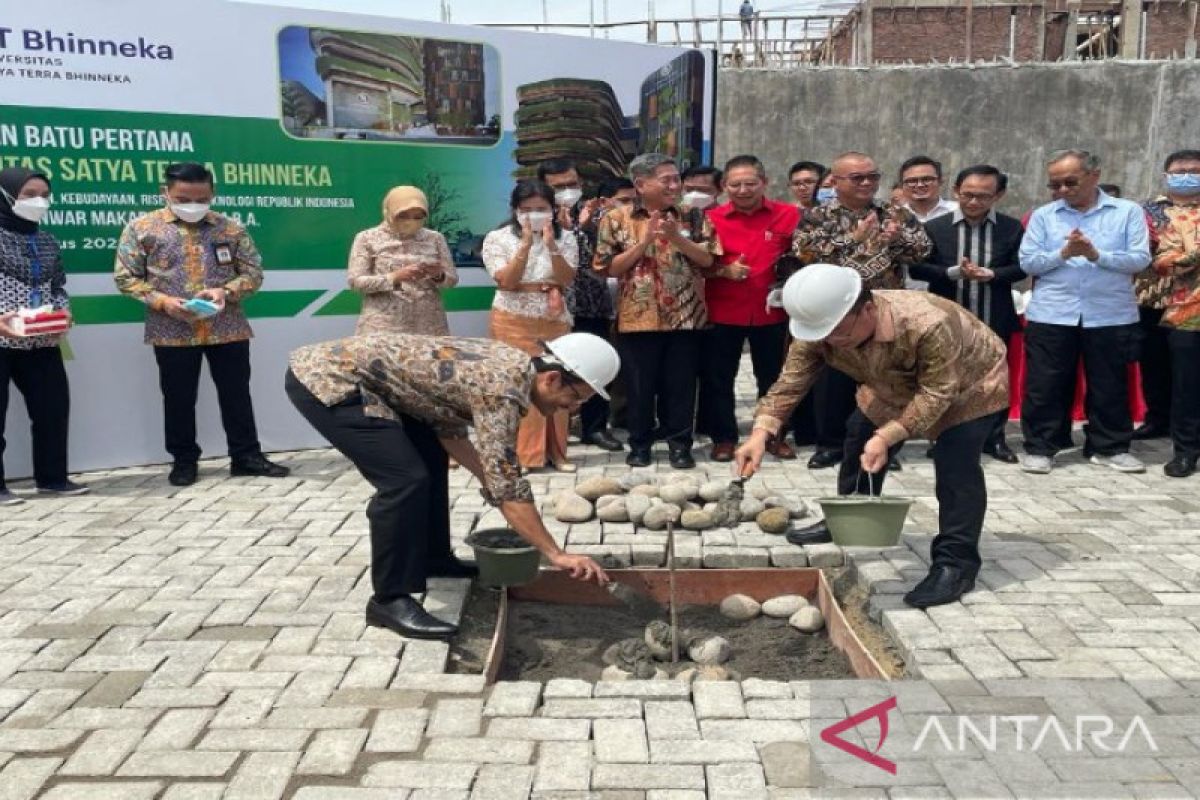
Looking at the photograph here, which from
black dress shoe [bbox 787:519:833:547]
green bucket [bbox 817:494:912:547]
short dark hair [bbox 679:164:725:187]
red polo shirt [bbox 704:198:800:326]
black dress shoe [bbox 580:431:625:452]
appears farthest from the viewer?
black dress shoe [bbox 580:431:625:452]

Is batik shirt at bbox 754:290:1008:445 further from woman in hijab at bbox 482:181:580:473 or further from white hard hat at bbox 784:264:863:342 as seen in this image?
woman in hijab at bbox 482:181:580:473

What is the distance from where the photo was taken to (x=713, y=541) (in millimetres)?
5328

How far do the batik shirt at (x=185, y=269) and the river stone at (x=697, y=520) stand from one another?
314cm

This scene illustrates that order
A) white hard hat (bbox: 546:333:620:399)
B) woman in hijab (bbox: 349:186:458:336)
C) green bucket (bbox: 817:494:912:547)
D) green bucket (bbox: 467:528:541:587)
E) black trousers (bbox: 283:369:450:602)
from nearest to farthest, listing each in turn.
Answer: white hard hat (bbox: 546:333:620:399)
black trousers (bbox: 283:369:450:602)
green bucket (bbox: 467:528:541:587)
green bucket (bbox: 817:494:912:547)
woman in hijab (bbox: 349:186:458:336)

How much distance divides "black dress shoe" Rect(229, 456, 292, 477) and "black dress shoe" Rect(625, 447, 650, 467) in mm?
2246

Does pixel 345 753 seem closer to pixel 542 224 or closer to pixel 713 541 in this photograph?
pixel 713 541

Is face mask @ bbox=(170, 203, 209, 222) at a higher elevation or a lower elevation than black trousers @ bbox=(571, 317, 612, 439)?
higher

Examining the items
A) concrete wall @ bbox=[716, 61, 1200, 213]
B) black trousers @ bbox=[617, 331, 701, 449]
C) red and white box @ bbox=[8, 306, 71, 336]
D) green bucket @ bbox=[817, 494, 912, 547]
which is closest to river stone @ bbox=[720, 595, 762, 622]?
green bucket @ bbox=[817, 494, 912, 547]

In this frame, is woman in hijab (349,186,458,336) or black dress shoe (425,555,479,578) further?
woman in hijab (349,186,458,336)

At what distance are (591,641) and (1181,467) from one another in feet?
14.3

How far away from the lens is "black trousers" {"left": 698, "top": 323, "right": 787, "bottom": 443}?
704 centimetres

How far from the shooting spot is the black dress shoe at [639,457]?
22.9 feet

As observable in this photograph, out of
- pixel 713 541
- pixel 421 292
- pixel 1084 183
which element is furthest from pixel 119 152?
pixel 1084 183

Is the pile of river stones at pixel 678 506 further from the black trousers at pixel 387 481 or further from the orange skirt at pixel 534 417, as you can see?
the black trousers at pixel 387 481
